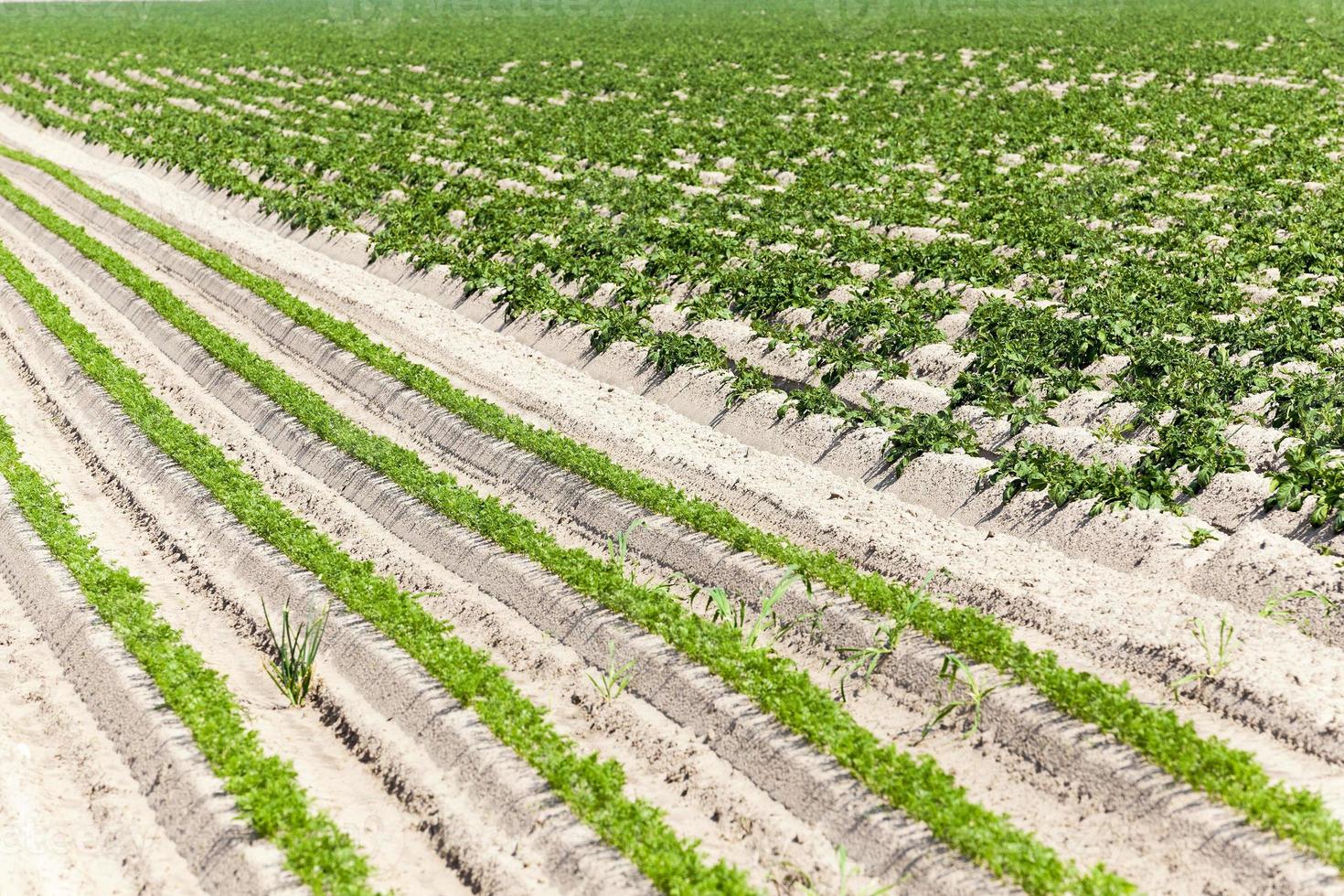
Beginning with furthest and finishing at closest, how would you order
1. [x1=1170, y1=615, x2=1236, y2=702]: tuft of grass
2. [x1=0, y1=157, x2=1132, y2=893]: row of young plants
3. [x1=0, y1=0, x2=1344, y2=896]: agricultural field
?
1. [x1=1170, y1=615, x2=1236, y2=702]: tuft of grass
2. [x1=0, y1=0, x2=1344, y2=896]: agricultural field
3. [x1=0, y1=157, x2=1132, y2=893]: row of young plants

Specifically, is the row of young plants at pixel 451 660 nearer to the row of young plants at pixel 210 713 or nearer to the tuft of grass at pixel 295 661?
the tuft of grass at pixel 295 661

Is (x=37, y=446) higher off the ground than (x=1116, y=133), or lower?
higher

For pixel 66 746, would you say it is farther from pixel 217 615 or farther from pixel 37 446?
pixel 37 446

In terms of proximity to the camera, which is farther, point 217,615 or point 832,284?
point 832,284

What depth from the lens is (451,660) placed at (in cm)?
846

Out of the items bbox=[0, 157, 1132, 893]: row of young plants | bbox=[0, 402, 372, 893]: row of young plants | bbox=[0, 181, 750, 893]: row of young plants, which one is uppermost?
bbox=[0, 402, 372, 893]: row of young plants

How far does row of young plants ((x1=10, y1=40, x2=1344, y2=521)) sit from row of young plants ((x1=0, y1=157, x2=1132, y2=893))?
3348 mm

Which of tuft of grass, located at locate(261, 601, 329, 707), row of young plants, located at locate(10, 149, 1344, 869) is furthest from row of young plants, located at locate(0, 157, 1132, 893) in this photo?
row of young plants, located at locate(10, 149, 1344, 869)

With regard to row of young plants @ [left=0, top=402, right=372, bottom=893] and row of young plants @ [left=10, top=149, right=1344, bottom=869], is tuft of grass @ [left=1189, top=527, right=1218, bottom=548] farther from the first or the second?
row of young plants @ [left=0, top=402, right=372, bottom=893]

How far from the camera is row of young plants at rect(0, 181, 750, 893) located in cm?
667

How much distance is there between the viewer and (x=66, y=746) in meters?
8.12

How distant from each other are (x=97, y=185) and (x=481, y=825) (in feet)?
77.7

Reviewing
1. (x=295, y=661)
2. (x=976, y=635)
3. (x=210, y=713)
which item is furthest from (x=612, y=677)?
(x=210, y=713)

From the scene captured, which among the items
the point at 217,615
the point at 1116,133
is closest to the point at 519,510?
the point at 217,615
